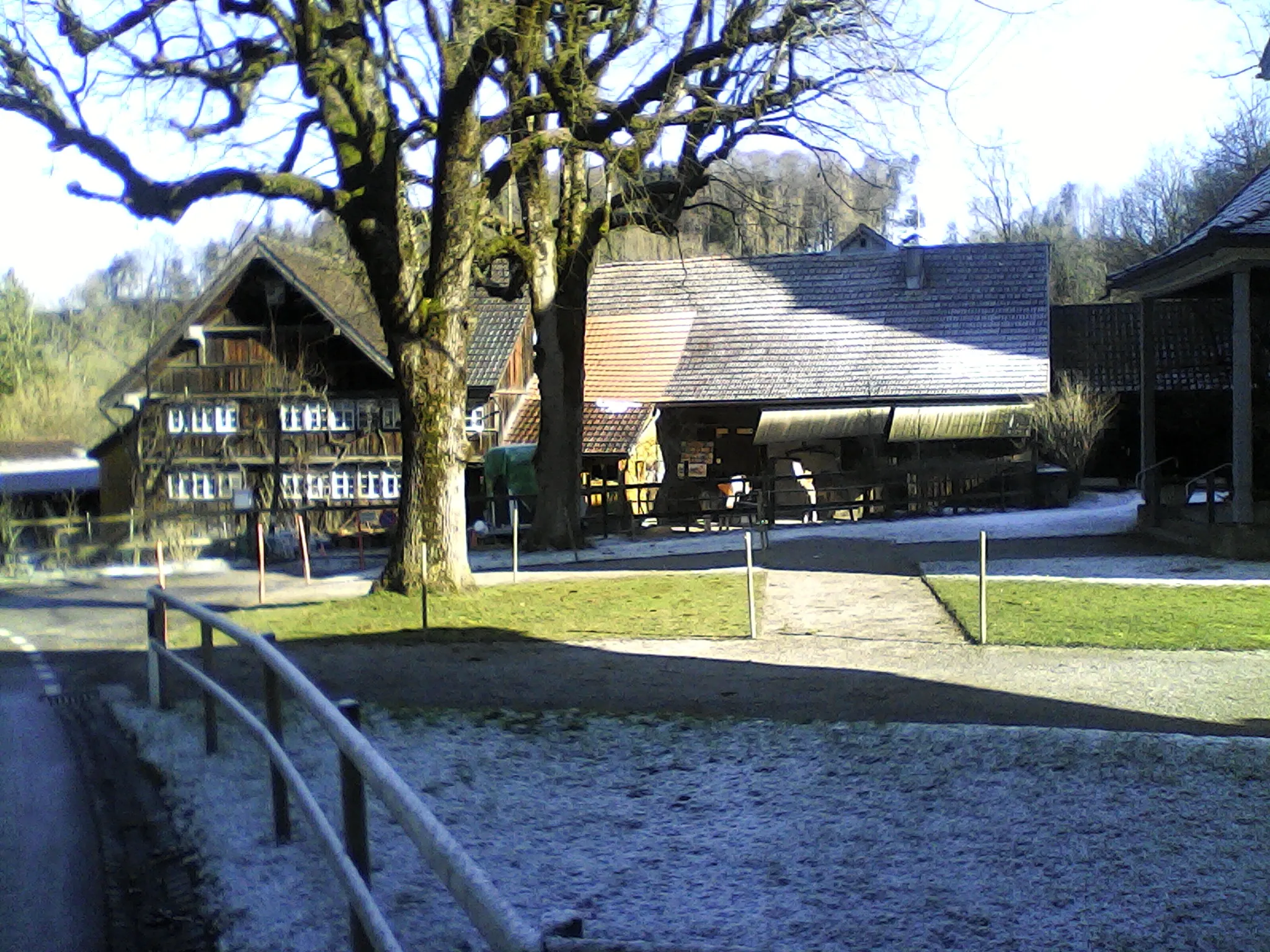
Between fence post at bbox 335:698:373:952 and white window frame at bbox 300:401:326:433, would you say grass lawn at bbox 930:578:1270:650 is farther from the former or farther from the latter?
white window frame at bbox 300:401:326:433

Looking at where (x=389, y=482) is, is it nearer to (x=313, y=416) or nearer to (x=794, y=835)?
(x=313, y=416)

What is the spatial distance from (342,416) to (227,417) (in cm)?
299

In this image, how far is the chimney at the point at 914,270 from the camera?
40.8 meters

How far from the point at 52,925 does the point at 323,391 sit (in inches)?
1232

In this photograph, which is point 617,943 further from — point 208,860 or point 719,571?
point 719,571

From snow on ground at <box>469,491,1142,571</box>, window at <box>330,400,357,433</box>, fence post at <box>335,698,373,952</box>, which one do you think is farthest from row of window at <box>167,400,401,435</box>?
fence post at <box>335,698,373,952</box>

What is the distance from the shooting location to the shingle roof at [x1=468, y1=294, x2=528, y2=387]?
1489 inches

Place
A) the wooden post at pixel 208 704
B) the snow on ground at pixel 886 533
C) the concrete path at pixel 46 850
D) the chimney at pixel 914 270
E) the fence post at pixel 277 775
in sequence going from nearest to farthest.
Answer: the concrete path at pixel 46 850 → the fence post at pixel 277 775 → the wooden post at pixel 208 704 → the snow on ground at pixel 886 533 → the chimney at pixel 914 270

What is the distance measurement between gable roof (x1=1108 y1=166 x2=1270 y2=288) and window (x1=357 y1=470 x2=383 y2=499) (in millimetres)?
20685

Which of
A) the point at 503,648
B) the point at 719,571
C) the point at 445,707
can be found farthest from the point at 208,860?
the point at 719,571

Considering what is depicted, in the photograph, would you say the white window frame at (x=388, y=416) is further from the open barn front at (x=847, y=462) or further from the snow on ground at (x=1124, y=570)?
the snow on ground at (x=1124, y=570)

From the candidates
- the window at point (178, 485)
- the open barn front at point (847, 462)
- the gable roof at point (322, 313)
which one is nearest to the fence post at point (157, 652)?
the open barn front at point (847, 462)

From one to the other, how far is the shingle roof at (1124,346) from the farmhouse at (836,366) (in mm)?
4546

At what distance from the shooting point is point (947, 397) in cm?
3688
